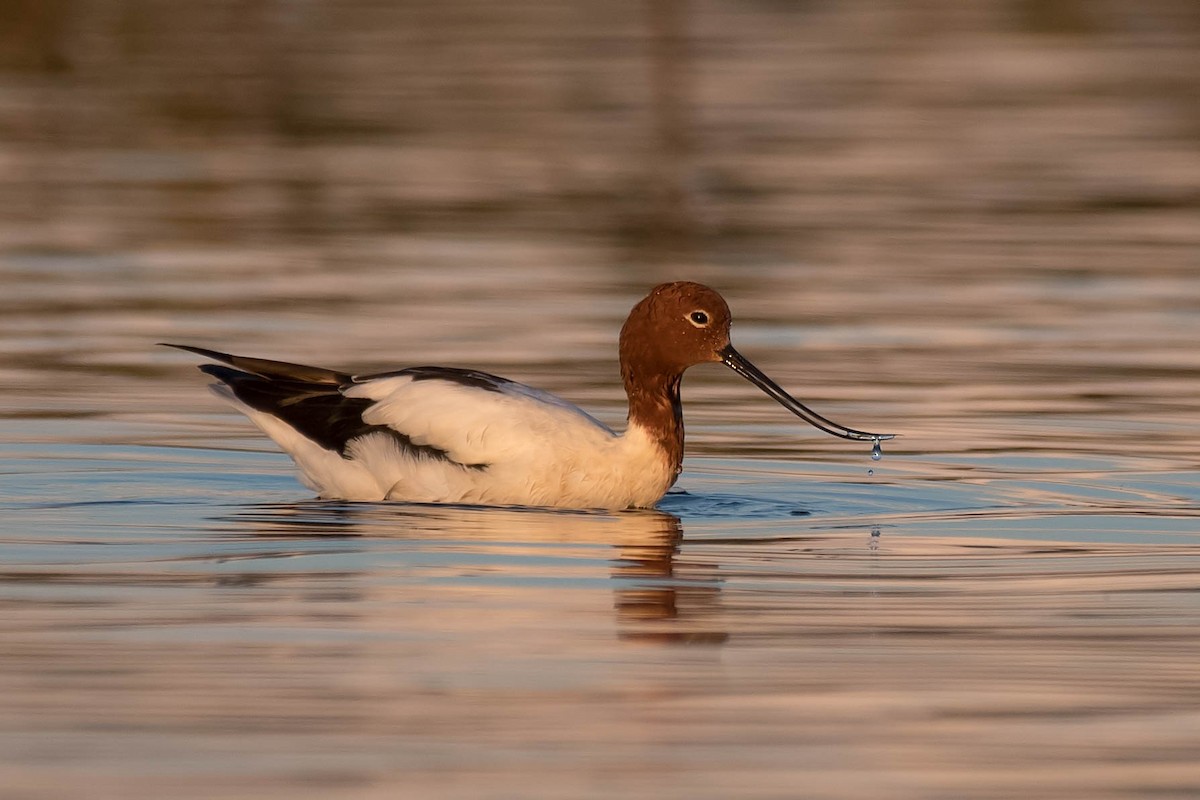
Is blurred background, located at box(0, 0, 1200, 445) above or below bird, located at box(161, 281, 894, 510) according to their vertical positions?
above

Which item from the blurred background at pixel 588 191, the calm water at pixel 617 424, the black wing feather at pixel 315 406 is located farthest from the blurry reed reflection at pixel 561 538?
the blurred background at pixel 588 191

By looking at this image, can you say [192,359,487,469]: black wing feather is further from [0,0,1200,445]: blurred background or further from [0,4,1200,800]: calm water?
[0,0,1200,445]: blurred background

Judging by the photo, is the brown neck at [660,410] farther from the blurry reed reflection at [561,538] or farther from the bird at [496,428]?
the blurry reed reflection at [561,538]

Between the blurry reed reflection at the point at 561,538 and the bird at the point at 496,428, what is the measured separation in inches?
4.3

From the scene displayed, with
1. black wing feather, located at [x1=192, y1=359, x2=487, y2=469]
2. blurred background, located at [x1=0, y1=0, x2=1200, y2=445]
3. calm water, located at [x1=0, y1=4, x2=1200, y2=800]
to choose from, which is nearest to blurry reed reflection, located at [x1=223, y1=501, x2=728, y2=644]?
calm water, located at [x1=0, y1=4, x2=1200, y2=800]

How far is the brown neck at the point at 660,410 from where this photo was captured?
412 inches

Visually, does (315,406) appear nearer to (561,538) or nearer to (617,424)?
(561,538)

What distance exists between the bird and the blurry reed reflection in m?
0.11

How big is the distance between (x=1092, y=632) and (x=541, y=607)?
1613 mm

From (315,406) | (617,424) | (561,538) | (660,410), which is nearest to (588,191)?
(617,424)

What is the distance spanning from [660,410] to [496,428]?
72cm

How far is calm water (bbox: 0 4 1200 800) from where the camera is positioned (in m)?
6.43

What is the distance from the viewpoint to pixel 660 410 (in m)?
10.6

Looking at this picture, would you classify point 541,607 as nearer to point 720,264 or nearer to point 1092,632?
point 1092,632
